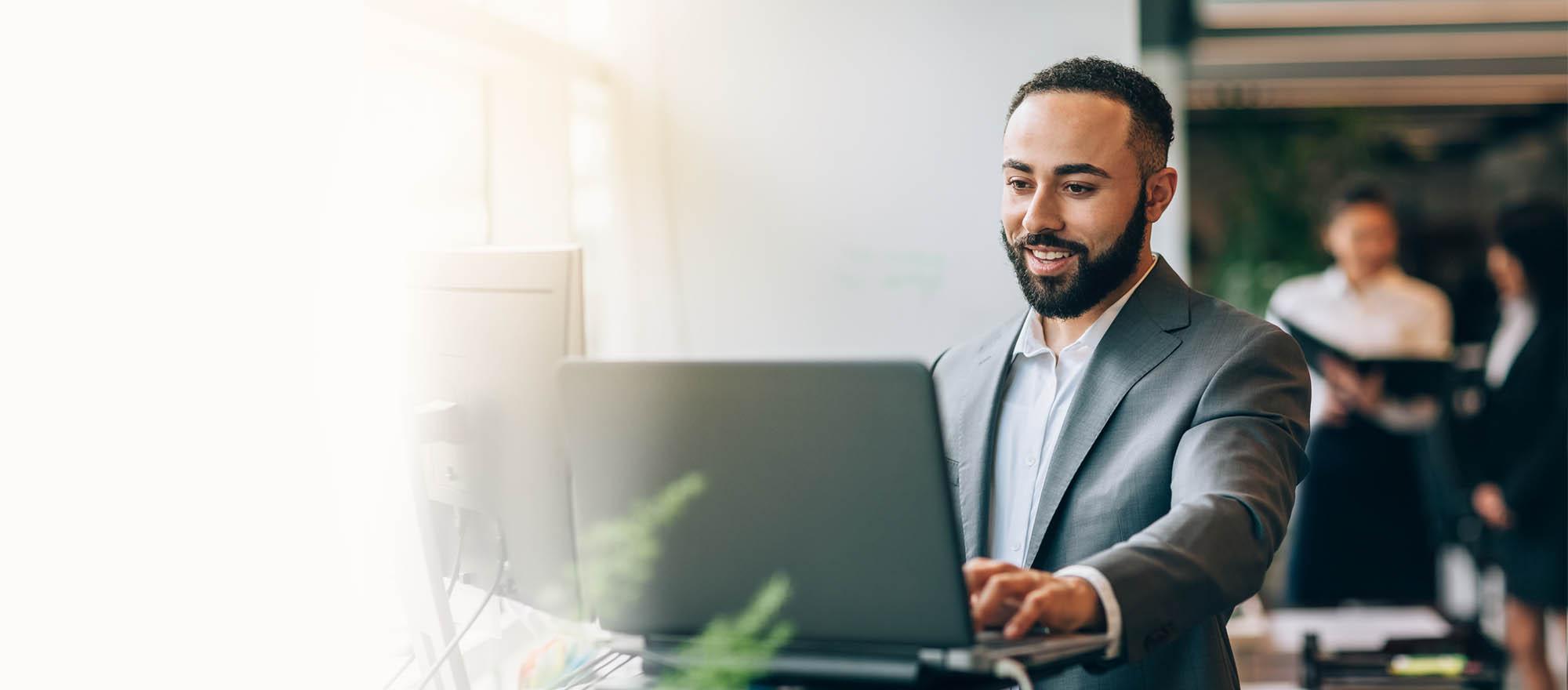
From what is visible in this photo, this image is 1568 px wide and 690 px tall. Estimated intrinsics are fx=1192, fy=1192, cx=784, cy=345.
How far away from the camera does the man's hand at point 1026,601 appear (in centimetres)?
83

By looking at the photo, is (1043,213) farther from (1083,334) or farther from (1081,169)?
(1083,334)

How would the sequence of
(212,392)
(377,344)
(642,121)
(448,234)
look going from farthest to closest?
(642,121) → (448,234) → (377,344) → (212,392)

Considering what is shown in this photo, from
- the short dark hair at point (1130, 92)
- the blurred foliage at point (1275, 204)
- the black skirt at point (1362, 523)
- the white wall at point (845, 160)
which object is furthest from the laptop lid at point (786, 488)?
the blurred foliage at point (1275, 204)

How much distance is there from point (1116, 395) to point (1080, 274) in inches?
5.8

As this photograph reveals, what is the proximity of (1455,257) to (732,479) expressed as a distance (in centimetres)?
1060

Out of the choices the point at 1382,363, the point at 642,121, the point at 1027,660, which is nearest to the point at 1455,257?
the point at 1382,363

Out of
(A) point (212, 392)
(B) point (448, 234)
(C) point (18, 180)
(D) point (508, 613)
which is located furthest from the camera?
(B) point (448, 234)

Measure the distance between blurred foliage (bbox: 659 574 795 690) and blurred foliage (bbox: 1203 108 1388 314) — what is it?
17.3ft

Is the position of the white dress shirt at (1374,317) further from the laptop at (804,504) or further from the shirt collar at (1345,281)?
the laptop at (804,504)

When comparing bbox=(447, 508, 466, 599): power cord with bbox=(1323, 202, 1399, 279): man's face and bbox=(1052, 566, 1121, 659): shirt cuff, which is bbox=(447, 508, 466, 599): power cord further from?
bbox=(1323, 202, 1399, 279): man's face

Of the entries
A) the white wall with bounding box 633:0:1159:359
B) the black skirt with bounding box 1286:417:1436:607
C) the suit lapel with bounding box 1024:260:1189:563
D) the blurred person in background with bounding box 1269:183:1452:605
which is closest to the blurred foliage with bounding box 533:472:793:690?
the suit lapel with bounding box 1024:260:1189:563

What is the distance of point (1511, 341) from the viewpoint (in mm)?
3111

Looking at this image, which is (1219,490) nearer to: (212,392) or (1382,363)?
(212,392)

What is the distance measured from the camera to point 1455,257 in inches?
387
